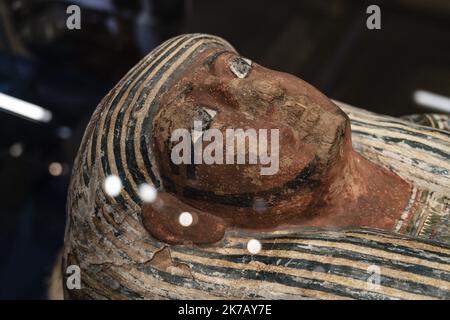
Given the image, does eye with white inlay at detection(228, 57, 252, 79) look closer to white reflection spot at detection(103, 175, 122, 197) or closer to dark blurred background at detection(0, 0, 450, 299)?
white reflection spot at detection(103, 175, 122, 197)

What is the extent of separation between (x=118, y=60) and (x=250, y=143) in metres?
2.36

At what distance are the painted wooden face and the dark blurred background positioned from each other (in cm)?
191

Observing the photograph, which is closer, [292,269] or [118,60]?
[292,269]

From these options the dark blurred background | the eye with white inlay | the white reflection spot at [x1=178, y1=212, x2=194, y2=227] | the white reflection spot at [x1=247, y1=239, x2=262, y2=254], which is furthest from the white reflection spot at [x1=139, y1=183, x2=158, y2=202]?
the dark blurred background

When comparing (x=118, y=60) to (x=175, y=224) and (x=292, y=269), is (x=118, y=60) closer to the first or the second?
(x=175, y=224)

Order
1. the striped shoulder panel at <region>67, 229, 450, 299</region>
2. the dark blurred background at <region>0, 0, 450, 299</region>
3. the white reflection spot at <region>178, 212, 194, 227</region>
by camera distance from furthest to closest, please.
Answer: the dark blurred background at <region>0, 0, 450, 299</region>
the white reflection spot at <region>178, 212, 194, 227</region>
the striped shoulder panel at <region>67, 229, 450, 299</region>

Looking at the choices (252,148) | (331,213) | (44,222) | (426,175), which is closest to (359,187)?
(331,213)

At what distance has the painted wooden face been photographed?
7.22 feet

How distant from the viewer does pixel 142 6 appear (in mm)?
4359

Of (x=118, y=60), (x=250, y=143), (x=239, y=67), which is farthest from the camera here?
(x=118, y=60)

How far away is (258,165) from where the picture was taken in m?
2.20

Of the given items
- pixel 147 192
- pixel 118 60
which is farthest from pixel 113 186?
pixel 118 60
